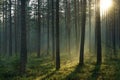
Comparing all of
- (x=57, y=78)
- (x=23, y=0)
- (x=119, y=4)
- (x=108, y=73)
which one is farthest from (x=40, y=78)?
(x=119, y=4)

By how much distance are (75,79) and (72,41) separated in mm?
44845

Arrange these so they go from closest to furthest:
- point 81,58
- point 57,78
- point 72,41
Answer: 1. point 57,78
2. point 81,58
3. point 72,41

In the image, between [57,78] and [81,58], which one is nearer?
[57,78]

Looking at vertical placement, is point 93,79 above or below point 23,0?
below

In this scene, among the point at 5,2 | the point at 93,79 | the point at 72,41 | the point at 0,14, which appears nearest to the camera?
the point at 93,79

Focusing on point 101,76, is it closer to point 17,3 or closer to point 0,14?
point 17,3

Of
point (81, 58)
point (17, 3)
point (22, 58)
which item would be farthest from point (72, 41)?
point (22, 58)

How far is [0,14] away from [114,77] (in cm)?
4050

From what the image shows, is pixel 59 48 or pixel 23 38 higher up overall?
pixel 23 38

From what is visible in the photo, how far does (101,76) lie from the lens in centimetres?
1538

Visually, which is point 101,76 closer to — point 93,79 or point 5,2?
point 93,79

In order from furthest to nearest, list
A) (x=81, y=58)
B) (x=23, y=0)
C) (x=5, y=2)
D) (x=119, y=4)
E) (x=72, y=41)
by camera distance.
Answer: (x=72, y=41) < (x=5, y=2) < (x=119, y=4) < (x=81, y=58) < (x=23, y=0)

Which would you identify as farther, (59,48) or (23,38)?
(59,48)

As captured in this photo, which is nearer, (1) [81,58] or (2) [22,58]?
(2) [22,58]
